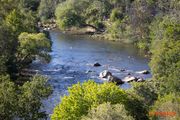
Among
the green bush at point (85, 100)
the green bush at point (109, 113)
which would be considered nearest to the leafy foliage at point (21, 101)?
the green bush at point (85, 100)

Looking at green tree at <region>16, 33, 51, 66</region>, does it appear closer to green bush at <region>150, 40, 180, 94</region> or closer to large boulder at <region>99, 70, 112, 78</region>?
large boulder at <region>99, 70, 112, 78</region>

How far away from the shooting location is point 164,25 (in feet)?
403

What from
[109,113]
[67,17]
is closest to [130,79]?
[109,113]

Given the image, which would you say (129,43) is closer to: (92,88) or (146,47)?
(146,47)

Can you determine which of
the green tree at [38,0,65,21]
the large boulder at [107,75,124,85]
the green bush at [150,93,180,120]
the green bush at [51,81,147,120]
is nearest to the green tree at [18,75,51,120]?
the green bush at [51,81,147,120]

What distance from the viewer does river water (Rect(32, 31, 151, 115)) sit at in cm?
9362

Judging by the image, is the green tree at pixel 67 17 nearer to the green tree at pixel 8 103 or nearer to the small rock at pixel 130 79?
the small rock at pixel 130 79

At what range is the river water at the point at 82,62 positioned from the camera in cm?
9362

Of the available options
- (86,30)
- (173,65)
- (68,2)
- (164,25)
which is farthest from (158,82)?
(68,2)

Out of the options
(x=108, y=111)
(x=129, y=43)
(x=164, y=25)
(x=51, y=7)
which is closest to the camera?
(x=108, y=111)

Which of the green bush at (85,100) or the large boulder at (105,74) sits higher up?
the green bush at (85,100)

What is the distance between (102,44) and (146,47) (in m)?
14.7

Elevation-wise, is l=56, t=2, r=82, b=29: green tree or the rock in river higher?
l=56, t=2, r=82, b=29: green tree

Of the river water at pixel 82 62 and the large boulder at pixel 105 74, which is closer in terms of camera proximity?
the river water at pixel 82 62
